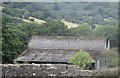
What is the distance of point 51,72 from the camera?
7688mm

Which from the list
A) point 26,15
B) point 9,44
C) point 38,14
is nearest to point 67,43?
point 9,44

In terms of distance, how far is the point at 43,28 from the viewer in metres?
30.2

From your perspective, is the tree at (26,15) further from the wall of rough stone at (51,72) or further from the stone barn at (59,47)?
the wall of rough stone at (51,72)

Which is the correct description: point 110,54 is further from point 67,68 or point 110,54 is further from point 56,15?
point 56,15

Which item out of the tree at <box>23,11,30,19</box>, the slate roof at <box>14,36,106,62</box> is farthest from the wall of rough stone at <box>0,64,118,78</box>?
the tree at <box>23,11,30,19</box>

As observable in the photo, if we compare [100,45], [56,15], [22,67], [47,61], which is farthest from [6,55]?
[56,15]

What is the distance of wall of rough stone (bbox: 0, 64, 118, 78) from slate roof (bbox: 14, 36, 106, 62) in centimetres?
1046

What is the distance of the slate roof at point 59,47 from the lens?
19.0 meters

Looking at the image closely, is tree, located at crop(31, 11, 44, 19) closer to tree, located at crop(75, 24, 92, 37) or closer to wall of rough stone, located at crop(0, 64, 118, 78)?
tree, located at crop(75, 24, 92, 37)

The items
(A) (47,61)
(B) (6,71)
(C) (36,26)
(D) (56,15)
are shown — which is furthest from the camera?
(D) (56,15)

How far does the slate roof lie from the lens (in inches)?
749

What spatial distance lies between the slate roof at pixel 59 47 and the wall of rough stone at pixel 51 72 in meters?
10.5

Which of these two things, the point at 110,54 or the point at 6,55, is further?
the point at 6,55

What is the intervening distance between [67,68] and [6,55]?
8821 millimetres
